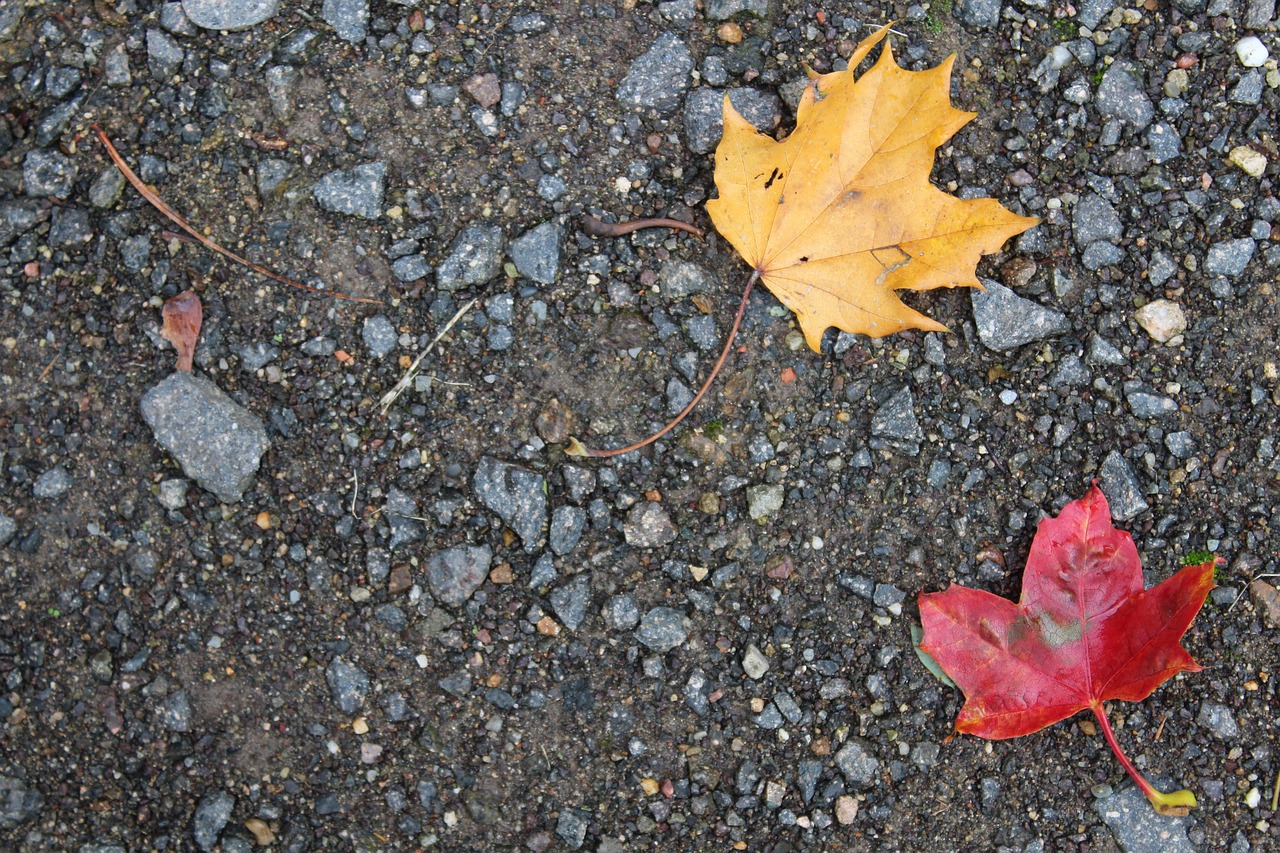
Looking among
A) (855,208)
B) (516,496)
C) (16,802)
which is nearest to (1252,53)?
(855,208)

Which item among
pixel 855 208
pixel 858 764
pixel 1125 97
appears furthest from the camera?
pixel 1125 97

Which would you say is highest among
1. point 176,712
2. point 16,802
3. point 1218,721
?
point 1218,721

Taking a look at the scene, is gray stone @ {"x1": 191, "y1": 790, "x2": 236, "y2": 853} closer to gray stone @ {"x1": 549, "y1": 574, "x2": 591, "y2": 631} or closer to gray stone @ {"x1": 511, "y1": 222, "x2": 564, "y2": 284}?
gray stone @ {"x1": 549, "y1": 574, "x2": 591, "y2": 631}

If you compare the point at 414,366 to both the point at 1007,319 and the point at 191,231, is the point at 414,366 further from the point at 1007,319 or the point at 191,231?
the point at 1007,319

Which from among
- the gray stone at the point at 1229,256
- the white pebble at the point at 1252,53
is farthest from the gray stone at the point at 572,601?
the white pebble at the point at 1252,53

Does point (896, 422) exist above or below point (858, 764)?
above

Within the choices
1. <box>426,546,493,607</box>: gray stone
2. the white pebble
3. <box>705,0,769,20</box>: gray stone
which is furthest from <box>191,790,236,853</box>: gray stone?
the white pebble

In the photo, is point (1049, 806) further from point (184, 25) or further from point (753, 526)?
point (184, 25)
